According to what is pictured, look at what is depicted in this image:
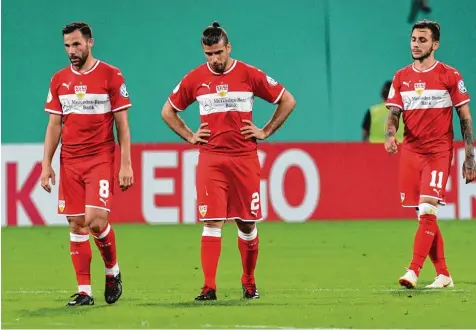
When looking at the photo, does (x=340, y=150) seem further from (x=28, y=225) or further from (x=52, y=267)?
(x=52, y=267)

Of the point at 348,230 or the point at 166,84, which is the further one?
the point at 166,84

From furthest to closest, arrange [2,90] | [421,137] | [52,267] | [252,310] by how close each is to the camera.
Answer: [2,90] < [52,267] < [421,137] < [252,310]

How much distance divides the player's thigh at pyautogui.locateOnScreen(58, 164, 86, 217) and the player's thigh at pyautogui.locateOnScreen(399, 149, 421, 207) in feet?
8.55

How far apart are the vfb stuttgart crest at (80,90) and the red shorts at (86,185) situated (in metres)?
0.42

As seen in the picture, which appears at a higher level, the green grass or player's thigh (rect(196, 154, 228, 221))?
player's thigh (rect(196, 154, 228, 221))

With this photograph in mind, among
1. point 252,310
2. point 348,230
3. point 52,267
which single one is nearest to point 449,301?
point 252,310

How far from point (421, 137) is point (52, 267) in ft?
12.2

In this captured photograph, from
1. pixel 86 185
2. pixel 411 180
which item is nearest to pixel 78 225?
pixel 86 185

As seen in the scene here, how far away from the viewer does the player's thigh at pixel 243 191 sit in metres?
9.29

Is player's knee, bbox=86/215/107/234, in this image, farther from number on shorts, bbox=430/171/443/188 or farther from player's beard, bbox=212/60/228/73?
number on shorts, bbox=430/171/443/188

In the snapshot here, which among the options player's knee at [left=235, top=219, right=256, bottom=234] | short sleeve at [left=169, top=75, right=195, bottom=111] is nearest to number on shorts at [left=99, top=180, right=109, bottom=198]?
short sleeve at [left=169, top=75, right=195, bottom=111]

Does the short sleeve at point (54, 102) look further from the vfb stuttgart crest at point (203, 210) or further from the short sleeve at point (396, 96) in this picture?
the short sleeve at point (396, 96)

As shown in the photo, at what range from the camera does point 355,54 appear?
2188cm

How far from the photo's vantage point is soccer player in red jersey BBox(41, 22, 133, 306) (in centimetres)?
891
